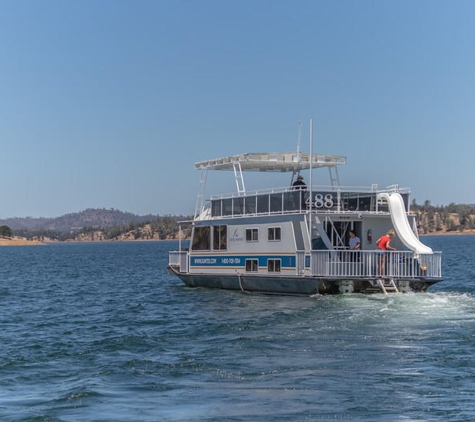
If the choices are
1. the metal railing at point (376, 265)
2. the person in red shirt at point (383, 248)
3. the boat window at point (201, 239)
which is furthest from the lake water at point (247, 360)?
the boat window at point (201, 239)

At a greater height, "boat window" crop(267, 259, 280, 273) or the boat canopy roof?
the boat canopy roof

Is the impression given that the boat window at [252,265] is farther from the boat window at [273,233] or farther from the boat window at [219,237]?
the boat window at [219,237]

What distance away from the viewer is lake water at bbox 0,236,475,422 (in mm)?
12453

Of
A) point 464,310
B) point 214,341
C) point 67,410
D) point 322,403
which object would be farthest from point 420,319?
point 67,410

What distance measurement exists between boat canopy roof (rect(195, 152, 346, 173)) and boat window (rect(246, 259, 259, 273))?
379cm

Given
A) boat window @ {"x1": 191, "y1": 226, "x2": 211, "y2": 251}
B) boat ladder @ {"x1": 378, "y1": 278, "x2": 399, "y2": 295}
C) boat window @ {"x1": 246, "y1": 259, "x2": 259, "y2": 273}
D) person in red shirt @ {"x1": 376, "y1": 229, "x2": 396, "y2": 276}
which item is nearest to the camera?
boat ladder @ {"x1": 378, "y1": 278, "x2": 399, "y2": 295}

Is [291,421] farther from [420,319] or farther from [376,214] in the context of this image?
[376,214]

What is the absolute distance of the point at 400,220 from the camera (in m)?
27.3

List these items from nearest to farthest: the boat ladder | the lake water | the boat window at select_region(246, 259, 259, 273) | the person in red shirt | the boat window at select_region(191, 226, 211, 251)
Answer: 1. the lake water
2. the boat ladder
3. the person in red shirt
4. the boat window at select_region(246, 259, 259, 273)
5. the boat window at select_region(191, 226, 211, 251)

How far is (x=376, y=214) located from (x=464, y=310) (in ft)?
20.7

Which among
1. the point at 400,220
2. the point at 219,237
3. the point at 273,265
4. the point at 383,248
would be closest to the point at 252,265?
the point at 273,265

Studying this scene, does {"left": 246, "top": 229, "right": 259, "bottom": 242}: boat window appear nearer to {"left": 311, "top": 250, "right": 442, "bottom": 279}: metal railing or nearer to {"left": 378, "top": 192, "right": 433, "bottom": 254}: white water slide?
{"left": 311, "top": 250, "right": 442, "bottom": 279}: metal railing

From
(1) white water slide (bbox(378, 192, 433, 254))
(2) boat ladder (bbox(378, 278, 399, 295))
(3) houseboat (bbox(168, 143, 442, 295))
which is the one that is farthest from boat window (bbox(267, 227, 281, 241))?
(2) boat ladder (bbox(378, 278, 399, 295))

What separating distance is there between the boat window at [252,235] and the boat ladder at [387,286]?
215 inches
